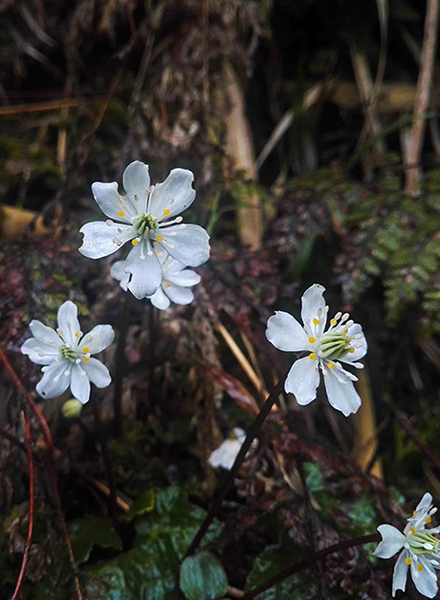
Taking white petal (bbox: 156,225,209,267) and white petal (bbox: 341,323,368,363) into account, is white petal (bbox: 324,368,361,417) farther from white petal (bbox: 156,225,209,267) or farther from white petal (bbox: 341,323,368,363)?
white petal (bbox: 156,225,209,267)

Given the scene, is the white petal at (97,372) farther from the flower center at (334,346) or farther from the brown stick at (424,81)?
the brown stick at (424,81)

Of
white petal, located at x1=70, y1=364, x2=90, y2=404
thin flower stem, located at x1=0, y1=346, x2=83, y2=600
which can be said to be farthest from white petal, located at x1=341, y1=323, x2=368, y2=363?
thin flower stem, located at x1=0, y1=346, x2=83, y2=600

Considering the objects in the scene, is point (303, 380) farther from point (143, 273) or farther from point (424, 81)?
point (424, 81)

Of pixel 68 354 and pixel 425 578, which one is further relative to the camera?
pixel 68 354

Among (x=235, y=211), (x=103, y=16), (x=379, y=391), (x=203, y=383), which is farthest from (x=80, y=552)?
(x=103, y=16)

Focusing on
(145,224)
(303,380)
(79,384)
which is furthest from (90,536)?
(145,224)

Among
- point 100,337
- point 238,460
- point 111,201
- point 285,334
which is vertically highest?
point 111,201

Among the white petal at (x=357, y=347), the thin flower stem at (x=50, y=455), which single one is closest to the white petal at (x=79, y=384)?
the thin flower stem at (x=50, y=455)
